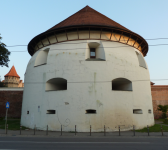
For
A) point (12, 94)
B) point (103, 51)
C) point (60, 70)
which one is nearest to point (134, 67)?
point (103, 51)

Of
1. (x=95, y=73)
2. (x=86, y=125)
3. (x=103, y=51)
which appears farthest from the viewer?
(x=103, y=51)


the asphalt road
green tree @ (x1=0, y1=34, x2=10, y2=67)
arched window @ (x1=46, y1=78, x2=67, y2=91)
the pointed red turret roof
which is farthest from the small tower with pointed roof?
the asphalt road

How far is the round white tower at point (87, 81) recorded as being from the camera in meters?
14.4

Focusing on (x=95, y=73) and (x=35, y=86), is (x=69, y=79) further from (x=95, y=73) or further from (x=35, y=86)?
(x=35, y=86)

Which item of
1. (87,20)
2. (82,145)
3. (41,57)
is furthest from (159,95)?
(82,145)

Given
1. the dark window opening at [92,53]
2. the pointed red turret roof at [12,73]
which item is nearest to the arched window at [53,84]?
the dark window opening at [92,53]

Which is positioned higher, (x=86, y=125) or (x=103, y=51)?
(x=103, y=51)

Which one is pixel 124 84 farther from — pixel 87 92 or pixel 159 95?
pixel 159 95

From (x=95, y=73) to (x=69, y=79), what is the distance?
2.45 meters

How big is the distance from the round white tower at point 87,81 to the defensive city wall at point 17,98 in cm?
1028

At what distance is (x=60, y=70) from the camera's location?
Answer: 1554 cm

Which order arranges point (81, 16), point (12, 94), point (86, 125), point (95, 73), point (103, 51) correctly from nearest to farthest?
point (86, 125), point (95, 73), point (103, 51), point (81, 16), point (12, 94)

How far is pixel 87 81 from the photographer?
48.7ft

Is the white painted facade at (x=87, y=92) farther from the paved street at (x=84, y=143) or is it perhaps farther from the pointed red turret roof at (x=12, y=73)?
the pointed red turret roof at (x=12, y=73)
